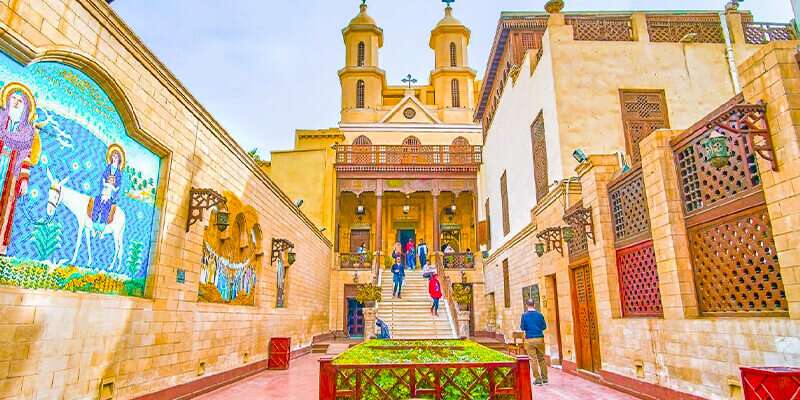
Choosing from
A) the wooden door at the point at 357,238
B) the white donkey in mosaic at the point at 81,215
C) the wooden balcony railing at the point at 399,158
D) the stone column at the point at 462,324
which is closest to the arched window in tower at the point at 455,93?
the wooden balcony railing at the point at 399,158

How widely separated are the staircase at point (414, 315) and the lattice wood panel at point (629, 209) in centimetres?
613

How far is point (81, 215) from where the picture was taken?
455 cm

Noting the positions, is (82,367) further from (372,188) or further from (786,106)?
(372,188)

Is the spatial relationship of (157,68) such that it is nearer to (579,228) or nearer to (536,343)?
(536,343)

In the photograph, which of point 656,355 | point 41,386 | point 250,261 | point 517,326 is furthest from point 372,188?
point 41,386

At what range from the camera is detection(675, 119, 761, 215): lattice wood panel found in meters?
4.80

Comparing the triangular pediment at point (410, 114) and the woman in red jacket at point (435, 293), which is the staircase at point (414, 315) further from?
the triangular pediment at point (410, 114)

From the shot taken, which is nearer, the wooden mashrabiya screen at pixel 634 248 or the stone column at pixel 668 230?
the stone column at pixel 668 230

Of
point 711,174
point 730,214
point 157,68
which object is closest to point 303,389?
point 157,68

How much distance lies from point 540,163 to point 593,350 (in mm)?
5380

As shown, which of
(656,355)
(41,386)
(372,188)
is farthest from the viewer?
(372,188)

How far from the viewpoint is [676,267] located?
19.0 ft

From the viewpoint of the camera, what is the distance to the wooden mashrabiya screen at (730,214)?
4537mm

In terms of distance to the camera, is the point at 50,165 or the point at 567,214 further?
the point at 567,214
